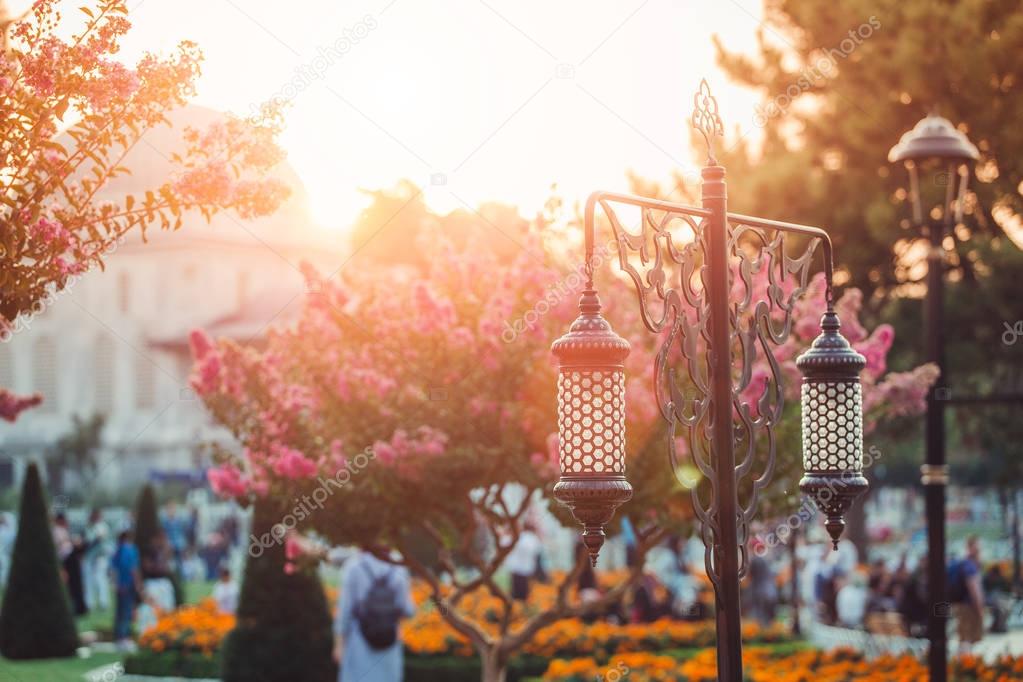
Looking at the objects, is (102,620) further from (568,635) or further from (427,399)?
(427,399)

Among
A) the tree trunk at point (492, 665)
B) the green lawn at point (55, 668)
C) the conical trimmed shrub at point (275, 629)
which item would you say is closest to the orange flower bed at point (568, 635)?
the conical trimmed shrub at point (275, 629)

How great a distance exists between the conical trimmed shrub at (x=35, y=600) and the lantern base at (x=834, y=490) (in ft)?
46.8

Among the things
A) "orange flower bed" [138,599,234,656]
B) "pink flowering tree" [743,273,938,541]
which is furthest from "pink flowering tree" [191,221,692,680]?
"orange flower bed" [138,599,234,656]

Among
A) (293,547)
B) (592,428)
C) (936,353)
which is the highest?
(936,353)

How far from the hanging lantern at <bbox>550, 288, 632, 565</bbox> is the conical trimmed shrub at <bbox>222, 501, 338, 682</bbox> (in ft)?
30.0

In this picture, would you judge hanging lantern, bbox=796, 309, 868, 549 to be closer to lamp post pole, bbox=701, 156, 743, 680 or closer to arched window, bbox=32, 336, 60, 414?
lamp post pole, bbox=701, 156, 743, 680

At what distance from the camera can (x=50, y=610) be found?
17812mm

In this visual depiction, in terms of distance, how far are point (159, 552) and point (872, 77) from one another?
1225 centimetres

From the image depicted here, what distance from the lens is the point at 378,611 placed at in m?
11.2

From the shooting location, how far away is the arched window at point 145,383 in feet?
210

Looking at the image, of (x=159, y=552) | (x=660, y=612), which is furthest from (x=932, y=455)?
(x=159, y=552)

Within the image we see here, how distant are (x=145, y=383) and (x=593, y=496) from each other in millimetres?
61982

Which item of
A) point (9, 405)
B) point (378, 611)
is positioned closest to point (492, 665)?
point (378, 611)

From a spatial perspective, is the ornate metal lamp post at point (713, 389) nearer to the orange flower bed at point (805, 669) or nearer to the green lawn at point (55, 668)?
the orange flower bed at point (805, 669)
